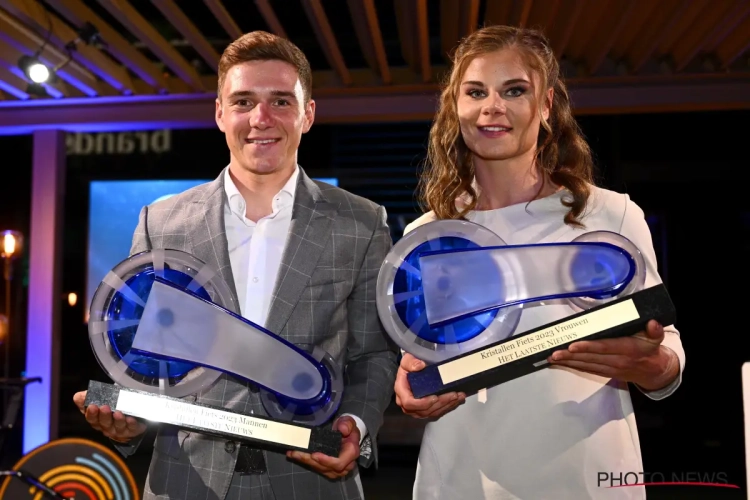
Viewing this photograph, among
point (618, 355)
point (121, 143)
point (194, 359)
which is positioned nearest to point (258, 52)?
point (194, 359)

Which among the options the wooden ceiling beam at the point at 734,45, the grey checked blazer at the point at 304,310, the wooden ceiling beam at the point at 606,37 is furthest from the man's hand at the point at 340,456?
the wooden ceiling beam at the point at 734,45

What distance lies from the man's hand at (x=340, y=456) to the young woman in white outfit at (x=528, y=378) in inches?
3.9

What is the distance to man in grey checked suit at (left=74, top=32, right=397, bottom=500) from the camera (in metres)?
1.33

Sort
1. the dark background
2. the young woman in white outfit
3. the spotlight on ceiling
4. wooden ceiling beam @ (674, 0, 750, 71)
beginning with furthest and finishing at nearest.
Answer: the dark background, the spotlight on ceiling, wooden ceiling beam @ (674, 0, 750, 71), the young woman in white outfit

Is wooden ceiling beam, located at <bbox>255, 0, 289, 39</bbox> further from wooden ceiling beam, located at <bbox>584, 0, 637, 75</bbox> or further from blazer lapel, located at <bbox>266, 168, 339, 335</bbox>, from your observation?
blazer lapel, located at <bbox>266, 168, 339, 335</bbox>

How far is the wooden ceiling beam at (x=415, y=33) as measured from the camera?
3.18 metres

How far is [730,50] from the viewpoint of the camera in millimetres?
3588

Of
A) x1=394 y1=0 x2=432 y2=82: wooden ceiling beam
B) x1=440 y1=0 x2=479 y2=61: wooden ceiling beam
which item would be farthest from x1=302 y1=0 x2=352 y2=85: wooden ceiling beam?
x1=440 y1=0 x2=479 y2=61: wooden ceiling beam

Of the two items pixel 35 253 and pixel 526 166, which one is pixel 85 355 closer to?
pixel 35 253

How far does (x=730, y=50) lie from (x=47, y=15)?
315cm

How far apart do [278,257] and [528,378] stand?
51cm

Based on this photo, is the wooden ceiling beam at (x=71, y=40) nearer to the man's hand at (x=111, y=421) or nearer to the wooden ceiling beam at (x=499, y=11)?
the wooden ceiling beam at (x=499, y=11)

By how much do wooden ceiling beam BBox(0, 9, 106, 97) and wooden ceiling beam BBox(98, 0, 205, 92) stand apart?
444 millimetres

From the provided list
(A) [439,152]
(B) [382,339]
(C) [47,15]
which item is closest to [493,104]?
(A) [439,152]
